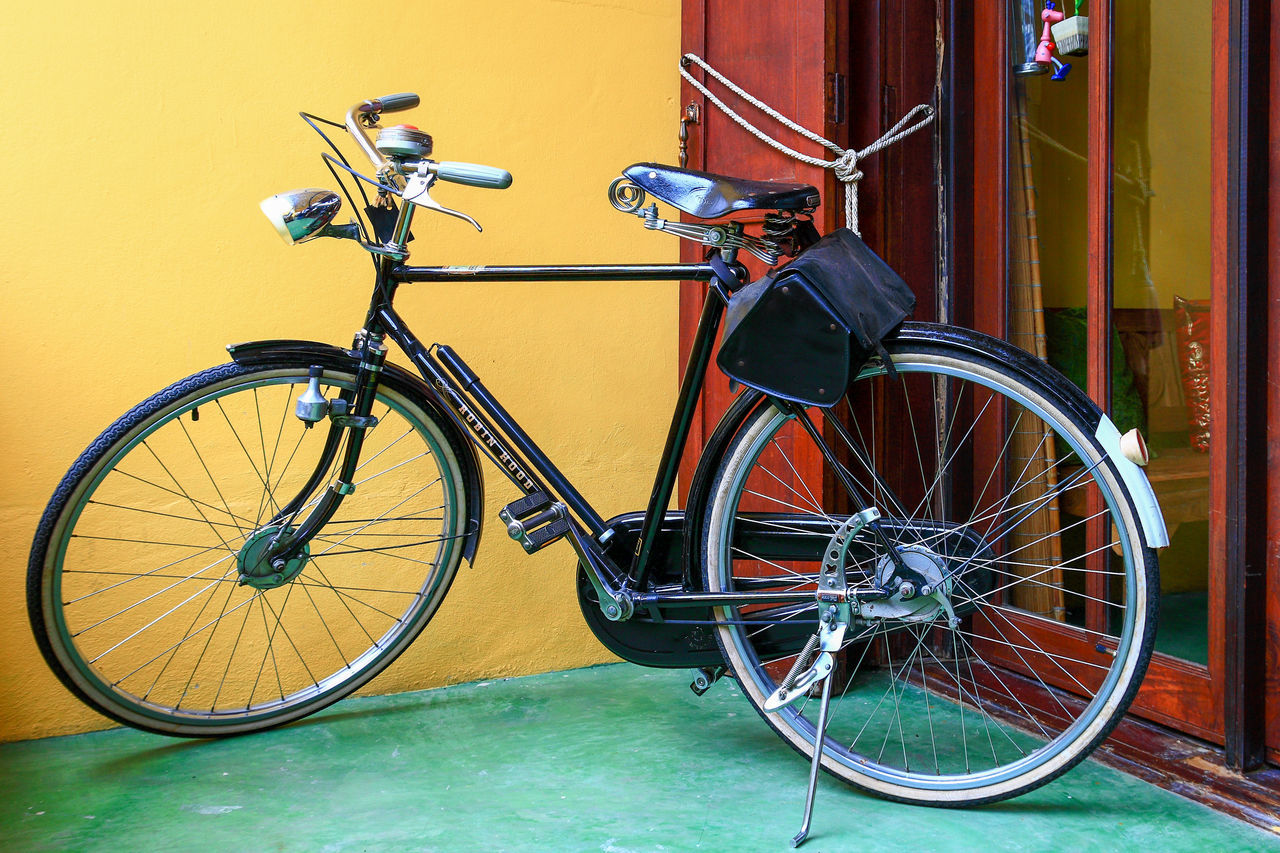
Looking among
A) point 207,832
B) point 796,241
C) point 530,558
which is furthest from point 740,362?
point 207,832

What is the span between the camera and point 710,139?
7.62 ft

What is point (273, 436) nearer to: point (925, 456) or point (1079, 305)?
point (925, 456)

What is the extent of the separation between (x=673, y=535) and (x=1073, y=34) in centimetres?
129

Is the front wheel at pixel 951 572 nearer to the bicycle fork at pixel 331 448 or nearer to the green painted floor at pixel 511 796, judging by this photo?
the green painted floor at pixel 511 796

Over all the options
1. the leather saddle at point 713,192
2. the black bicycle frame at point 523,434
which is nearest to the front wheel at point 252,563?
the black bicycle frame at point 523,434

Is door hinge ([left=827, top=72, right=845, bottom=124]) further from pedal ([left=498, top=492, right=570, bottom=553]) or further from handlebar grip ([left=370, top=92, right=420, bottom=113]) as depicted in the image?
pedal ([left=498, top=492, right=570, bottom=553])

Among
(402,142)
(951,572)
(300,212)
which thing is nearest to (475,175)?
(402,142)

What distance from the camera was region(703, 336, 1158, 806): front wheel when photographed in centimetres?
155

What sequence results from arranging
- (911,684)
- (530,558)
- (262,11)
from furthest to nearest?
1. (530,558)
2. (911,684)
3. (262,11)

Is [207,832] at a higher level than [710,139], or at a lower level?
lower

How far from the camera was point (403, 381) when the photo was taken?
1898mm

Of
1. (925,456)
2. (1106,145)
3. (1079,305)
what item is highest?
(1106,145)

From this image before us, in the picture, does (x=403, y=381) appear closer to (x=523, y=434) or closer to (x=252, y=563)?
(x=523, y=434)

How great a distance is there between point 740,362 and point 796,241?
0.91 ft
